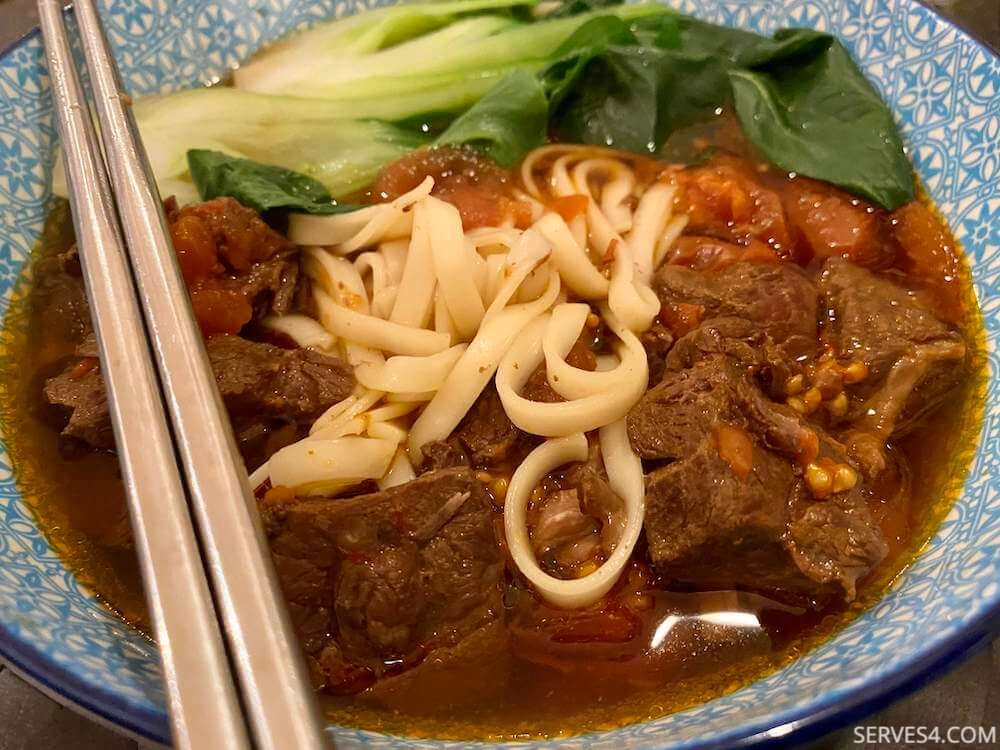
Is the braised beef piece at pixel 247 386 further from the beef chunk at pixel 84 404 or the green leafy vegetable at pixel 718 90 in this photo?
the green leafy vegetable at pixel 718 90

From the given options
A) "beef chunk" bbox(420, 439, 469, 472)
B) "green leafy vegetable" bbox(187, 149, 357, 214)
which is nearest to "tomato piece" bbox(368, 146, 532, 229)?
"green leafy vegetable" bbox(187, 149, 357, 214)

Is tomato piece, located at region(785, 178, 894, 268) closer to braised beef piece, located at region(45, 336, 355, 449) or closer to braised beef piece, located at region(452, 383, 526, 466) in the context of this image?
braised beef piece, located at region(452, 383, 526, 466)

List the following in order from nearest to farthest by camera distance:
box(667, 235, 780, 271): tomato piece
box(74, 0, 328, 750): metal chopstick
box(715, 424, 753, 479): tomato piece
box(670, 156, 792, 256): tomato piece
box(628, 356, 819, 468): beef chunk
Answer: box(74, 0, 328, 750): metal chopstick < box(715, 424, 753, 479): tomato piece < box(628, 356, 819, 468): beef chunk < box(667, 235, 780, 271): tomato piece < box(670, 156, 792, 256): tomato piece

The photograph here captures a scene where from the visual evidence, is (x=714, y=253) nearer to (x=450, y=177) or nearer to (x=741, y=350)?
(x=741, y=350)

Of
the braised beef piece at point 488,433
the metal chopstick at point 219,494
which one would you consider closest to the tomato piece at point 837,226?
the braised beef piece at point 488,433

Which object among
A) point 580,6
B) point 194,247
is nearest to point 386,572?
point 194,247

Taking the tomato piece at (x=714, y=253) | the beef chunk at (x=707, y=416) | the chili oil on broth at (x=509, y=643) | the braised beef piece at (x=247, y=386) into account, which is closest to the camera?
the chili oil on broth at (x=509, y=643)

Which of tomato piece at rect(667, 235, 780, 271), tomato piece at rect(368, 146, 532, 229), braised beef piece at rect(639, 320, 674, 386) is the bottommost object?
braised beef piece at rect(639, 320, 674, 386)
